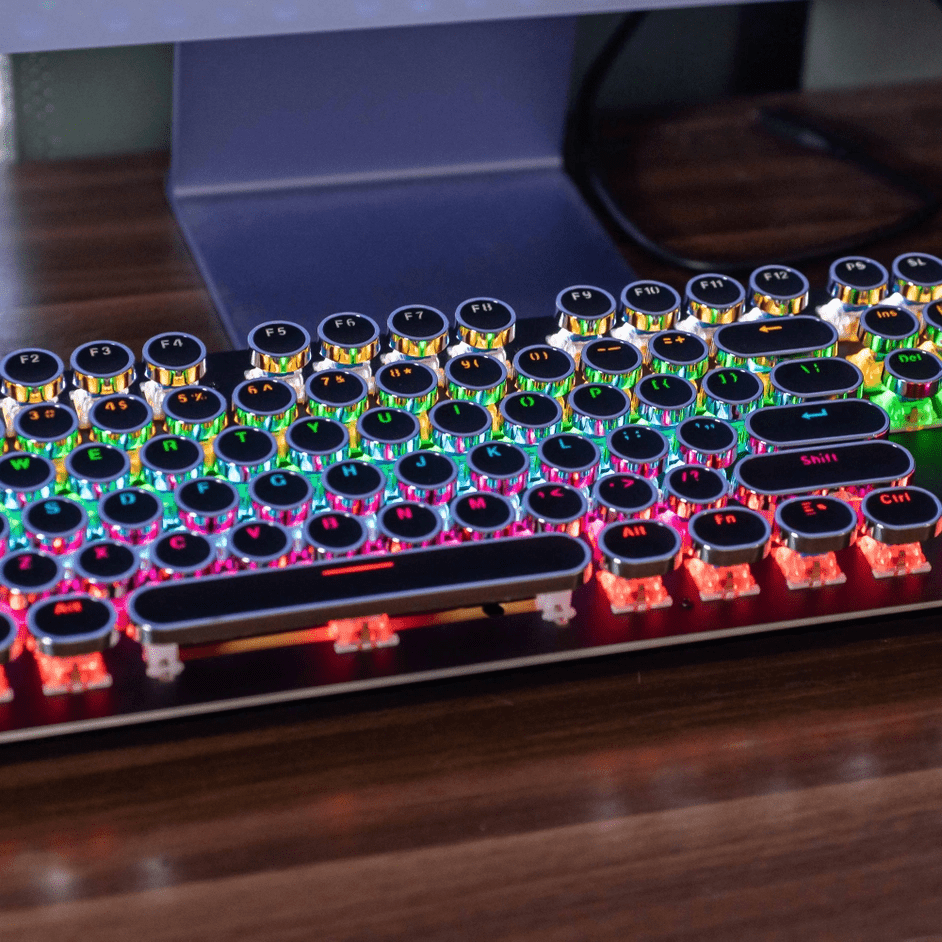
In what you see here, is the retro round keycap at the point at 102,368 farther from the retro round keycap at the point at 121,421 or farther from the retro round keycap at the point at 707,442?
the retro round keycap at the point at 707,442

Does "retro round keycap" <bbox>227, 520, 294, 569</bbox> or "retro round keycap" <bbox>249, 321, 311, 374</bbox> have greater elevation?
"retro round keycap" <bbox>249, 321, 311, 374</bbox>

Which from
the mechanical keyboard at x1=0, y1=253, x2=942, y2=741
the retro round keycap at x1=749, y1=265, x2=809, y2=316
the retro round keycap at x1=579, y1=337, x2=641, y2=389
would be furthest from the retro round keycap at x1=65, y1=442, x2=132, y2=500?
the retro round keycap at x1=749, y1=265, x2=809, y2=316

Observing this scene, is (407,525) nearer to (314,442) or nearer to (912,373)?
(314,442)

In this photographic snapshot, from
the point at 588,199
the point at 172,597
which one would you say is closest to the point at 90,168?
the point at 588,199

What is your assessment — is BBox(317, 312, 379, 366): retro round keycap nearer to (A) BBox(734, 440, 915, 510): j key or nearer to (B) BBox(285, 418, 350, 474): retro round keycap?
(B) BBox(285, 418, 350, 474): retro round keycap

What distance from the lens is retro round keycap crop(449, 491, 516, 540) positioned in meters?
0.53

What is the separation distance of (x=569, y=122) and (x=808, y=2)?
228mm

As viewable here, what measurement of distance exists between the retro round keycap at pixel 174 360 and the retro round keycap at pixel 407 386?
8 cm

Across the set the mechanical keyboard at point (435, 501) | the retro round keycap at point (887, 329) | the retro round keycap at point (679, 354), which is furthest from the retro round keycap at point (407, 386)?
the retro round keycap at point (887, 329)

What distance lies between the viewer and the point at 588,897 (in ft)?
1.52

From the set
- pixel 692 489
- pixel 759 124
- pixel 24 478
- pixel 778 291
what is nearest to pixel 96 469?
pixel 24 478

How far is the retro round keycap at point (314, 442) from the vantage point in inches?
21.5

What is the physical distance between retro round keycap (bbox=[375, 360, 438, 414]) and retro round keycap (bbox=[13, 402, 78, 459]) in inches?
5.1

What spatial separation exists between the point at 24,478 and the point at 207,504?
0.07 metres
